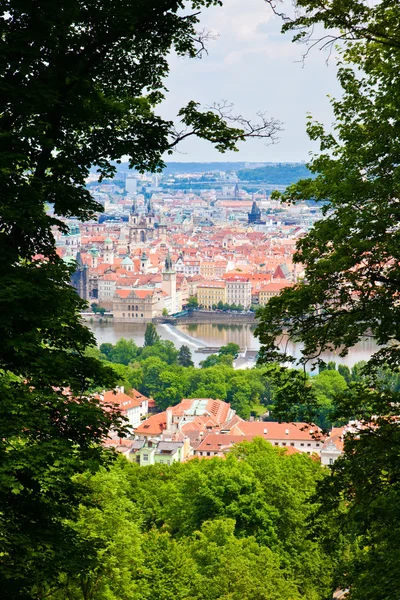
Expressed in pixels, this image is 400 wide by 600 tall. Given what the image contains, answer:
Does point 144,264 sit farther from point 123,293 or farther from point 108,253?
point 123,293

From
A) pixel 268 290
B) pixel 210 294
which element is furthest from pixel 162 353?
pixel 210 294

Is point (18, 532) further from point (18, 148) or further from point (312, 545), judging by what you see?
point (312, 545)

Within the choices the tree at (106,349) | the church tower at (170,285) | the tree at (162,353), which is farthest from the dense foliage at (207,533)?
the church tower at (170,285)

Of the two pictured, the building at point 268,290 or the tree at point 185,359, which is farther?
the building at point 268,290

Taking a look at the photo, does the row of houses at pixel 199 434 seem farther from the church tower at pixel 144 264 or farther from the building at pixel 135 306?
the church tower at pixel 144 264

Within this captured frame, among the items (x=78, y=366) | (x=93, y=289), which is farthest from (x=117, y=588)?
(x=93, y=289)
